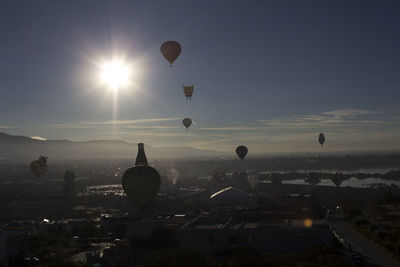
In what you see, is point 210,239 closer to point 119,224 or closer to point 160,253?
point 160,253

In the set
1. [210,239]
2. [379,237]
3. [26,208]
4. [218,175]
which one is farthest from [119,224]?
[218,175]

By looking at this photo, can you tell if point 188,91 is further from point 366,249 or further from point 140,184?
point 366,249

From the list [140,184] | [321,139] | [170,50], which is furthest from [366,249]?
[321,139]

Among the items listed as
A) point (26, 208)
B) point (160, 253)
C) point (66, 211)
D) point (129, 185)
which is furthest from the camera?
point (26, 208)

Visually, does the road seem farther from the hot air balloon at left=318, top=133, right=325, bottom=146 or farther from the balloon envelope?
the hot air balloon at left=318, top=133, right=325, bottom=146

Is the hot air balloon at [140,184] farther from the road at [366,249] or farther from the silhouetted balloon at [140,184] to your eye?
the road at [366,249]

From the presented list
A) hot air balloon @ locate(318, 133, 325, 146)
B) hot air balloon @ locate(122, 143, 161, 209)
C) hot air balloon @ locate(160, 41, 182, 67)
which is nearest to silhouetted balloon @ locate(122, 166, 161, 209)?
hot air balloon @ locate(122, 143, 161, 209)

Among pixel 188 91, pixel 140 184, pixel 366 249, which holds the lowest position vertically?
pixel 366 249

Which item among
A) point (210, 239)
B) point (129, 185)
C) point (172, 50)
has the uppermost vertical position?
point (172, 50)
